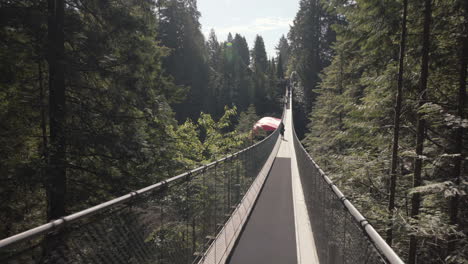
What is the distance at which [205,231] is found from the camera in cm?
490

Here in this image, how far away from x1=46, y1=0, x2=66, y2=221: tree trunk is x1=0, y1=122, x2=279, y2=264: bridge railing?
83.7 inches

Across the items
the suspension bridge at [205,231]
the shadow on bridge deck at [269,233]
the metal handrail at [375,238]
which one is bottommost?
the shadow on bridge deck at [269,233]

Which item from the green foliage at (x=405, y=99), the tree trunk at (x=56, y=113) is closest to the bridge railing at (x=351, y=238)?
the green foliage at (x=405, y=99)

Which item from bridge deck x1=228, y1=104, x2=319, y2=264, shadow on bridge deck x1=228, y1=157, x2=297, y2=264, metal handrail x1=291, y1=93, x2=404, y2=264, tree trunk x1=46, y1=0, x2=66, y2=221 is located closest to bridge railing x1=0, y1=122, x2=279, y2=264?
shadow on bridge deck x1=228, y1=157, x2=297, y2=264

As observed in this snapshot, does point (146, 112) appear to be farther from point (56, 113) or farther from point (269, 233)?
point (269, 233)

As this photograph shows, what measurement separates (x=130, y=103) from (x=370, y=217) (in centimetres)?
589

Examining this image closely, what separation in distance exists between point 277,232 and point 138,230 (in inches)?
180

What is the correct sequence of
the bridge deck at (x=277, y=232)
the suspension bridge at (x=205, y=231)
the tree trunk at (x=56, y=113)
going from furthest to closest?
the tree trunk at (x=56, y=113) < the bridge deck at (x=277, y=232) < the suspension bridge at (x=205, y=231)

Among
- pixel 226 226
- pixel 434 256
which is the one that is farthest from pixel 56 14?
pixel 434 256

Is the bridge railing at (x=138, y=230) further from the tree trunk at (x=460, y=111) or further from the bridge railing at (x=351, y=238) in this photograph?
the tree trunk at (x=460, y=111)

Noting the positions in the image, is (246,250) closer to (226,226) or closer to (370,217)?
(226,226)

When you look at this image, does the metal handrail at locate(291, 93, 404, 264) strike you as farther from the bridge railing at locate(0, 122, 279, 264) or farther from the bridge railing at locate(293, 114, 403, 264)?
the bridge railing at locate(0, 122, 279, 264)

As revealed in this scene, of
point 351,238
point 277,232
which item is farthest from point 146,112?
point 351,238

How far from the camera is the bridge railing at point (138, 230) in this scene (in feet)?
5.37
